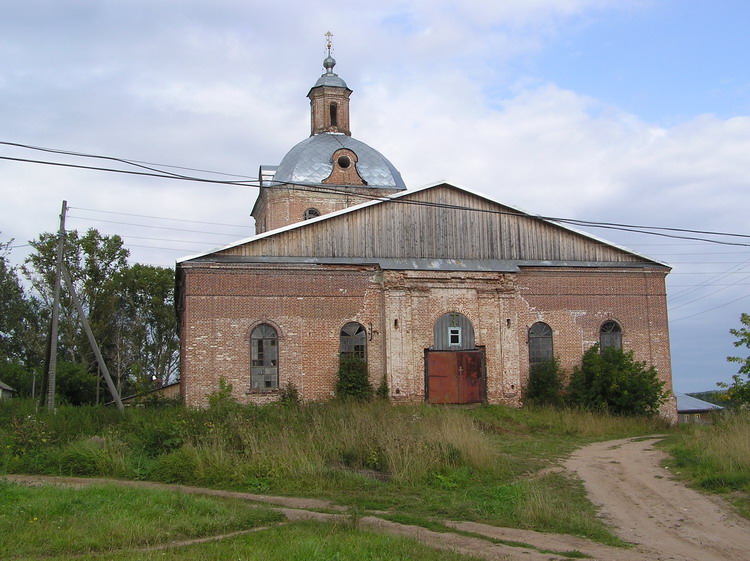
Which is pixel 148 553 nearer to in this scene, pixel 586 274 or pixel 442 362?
pixel 442 362

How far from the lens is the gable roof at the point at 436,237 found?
918 inches

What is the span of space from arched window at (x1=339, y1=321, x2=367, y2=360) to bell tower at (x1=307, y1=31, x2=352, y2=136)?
13.6 metres

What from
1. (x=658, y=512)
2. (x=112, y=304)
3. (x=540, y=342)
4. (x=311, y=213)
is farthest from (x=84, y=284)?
(x=658, y=512)

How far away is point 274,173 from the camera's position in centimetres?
3422

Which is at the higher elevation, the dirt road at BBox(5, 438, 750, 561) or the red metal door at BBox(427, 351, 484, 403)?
the red metal door at BBox(427, 351, 484, 403)

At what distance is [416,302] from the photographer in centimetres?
2377

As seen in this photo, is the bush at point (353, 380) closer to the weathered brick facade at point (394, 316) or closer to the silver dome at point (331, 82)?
the weathered brick facade at point (394, 316)

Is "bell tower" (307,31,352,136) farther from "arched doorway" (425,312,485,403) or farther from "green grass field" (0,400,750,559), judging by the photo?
"green grass field" (0,400,750,559)

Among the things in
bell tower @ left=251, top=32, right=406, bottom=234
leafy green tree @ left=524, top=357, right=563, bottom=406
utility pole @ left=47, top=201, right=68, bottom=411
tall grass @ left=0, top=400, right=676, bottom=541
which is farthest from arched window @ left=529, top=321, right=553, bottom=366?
utility pole @ left=47, top=201, right=68, bottom=411

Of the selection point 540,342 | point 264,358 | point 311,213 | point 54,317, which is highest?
point 311,213

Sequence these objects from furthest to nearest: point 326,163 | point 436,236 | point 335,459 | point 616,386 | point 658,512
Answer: point 326,163, point 436,236, point 616,386, point 335,459, point 658,512

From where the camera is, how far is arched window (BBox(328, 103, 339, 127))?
34719 mm

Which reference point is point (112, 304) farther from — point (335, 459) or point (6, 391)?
point (335, 459)

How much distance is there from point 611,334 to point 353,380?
341 inches
